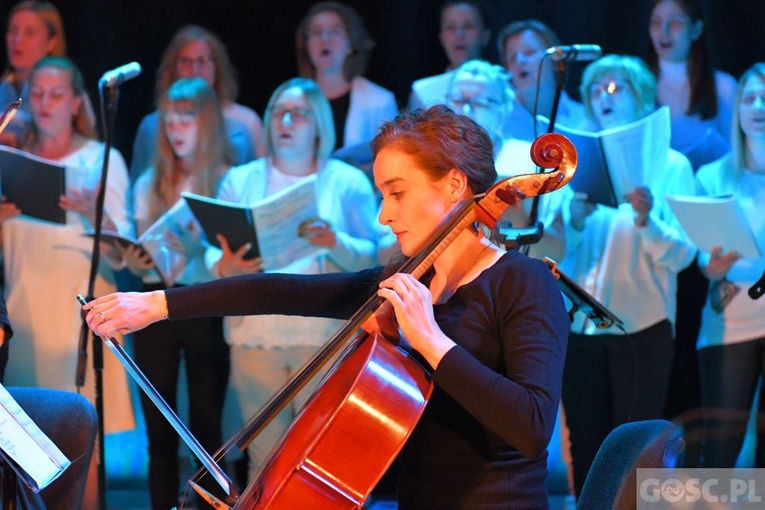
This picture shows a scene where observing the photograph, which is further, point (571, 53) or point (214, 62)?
point (214, 62)

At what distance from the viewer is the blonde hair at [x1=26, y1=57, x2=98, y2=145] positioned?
397 centimetres

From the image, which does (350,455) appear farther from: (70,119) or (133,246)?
(70,119)

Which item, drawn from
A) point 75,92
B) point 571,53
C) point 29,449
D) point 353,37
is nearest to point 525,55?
point 571,53

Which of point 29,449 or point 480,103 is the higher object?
point 480,103

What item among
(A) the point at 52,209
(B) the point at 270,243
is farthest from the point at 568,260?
(A) the point at 52,209

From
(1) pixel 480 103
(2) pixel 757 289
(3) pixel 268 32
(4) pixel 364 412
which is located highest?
(3) pixel 268 32

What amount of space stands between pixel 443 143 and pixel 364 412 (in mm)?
484

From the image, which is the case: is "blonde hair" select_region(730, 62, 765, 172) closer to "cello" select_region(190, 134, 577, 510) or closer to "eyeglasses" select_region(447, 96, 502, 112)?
"eyeglasses" select_region(447, 96, 502, 112)

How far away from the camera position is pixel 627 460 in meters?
1.56

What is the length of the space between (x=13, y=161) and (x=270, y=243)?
1.15m

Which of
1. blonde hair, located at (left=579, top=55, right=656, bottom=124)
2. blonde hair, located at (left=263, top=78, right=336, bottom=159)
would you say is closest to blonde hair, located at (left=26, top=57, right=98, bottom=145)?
blonde hair, located at (left=263, top=78, right=336, bottom=159)

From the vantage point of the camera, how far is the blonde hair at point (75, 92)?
397 centimetres

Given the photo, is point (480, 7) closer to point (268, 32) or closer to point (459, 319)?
point (268, 32)

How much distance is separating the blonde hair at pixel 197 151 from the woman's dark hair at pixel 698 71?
174 cm
